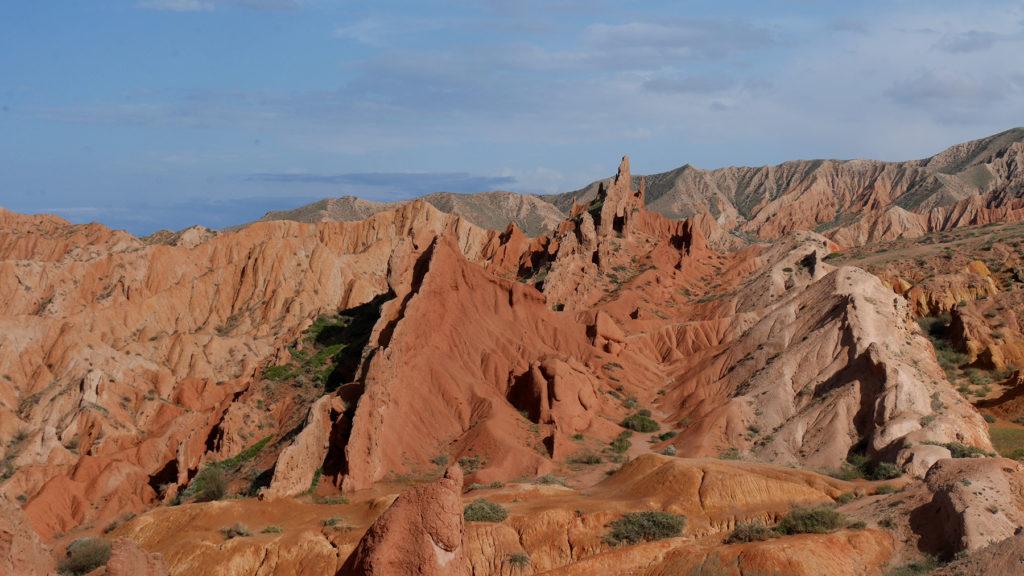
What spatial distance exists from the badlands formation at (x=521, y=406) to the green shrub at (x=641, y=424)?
168 mm

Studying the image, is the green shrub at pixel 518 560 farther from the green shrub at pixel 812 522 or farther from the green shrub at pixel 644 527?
the green shrub at pixel 812 522

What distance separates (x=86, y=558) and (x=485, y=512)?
12242mm

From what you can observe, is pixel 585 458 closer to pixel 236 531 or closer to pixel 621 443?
pixel 621 443

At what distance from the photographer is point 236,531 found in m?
26.8

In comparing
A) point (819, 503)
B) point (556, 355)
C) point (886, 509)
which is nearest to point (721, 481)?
point (819, 503)

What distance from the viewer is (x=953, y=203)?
168 metres

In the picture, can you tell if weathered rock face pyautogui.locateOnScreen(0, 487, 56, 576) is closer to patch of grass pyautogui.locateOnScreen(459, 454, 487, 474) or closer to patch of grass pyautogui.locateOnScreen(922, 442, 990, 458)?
patch of grass pyautogui.locateOnScreen(459, 454, 487, 474)

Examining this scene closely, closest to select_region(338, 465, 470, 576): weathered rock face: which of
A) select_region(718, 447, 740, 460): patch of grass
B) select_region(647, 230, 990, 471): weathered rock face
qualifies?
select_region(647, 230, 990, 471): weathered rock face

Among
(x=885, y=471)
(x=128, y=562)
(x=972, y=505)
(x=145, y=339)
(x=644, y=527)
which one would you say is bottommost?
(x=145, y=339)

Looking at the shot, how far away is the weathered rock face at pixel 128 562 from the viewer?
58.6ft

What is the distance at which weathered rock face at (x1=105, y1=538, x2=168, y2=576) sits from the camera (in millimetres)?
17859

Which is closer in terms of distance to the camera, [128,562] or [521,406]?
[128,562]

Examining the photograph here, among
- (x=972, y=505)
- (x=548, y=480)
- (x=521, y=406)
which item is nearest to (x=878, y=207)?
(x=521, y=406)

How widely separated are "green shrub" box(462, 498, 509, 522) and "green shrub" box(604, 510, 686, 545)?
3.18 meters
